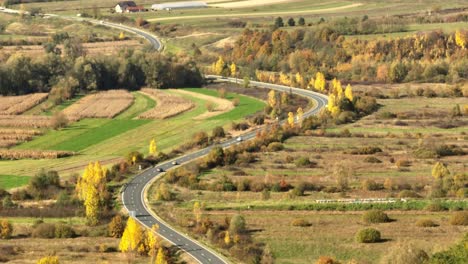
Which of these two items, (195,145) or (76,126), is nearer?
(195,145)

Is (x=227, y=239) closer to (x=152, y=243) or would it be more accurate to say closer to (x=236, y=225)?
(x=236, y=225)

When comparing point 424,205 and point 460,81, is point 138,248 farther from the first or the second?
point 460,81

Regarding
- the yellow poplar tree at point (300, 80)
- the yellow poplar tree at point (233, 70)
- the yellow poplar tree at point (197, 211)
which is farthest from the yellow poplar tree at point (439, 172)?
the yellow poplar tree at point (233, 70)

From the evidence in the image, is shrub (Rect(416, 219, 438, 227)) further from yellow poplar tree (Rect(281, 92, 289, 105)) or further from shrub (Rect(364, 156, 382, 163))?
yellow poplar tree (Rect(281, 92, 289, 105))

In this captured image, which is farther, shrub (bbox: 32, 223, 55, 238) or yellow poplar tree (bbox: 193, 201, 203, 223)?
yellow poplar tree (bbox: 193, 201, 203, 223)

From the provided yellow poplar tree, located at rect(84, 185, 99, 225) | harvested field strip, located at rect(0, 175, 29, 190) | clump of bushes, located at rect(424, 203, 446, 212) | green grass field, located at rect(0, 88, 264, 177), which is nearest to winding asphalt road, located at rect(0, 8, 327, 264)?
yellow poplar tree, located at rect(84, 185, 99, 225)

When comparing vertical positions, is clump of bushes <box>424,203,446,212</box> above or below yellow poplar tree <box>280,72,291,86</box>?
below

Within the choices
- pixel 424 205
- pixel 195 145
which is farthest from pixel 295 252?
pixel 195 145
